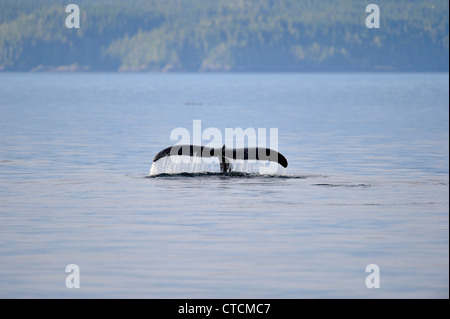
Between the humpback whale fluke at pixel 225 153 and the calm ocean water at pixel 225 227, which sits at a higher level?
the humpback whale fluke at pixel 225 153

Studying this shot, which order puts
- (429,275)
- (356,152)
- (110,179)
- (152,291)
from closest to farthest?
(152,291) < (429,275) < (110,179) < (356,152)

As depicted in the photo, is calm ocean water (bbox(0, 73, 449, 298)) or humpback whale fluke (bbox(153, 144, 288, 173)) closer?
calm ocean water (bbox(0, 73, 449, 298))

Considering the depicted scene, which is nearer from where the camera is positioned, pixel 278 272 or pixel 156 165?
pixel 278 272

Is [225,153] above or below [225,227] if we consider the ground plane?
above

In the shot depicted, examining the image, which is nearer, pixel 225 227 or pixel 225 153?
pixel 225 227

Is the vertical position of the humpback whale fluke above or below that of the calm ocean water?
above

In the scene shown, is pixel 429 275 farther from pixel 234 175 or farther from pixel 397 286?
pixel 234 175

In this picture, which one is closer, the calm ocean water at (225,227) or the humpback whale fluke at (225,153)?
the calm ocean water at (225,227)

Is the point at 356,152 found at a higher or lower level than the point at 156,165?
higher
